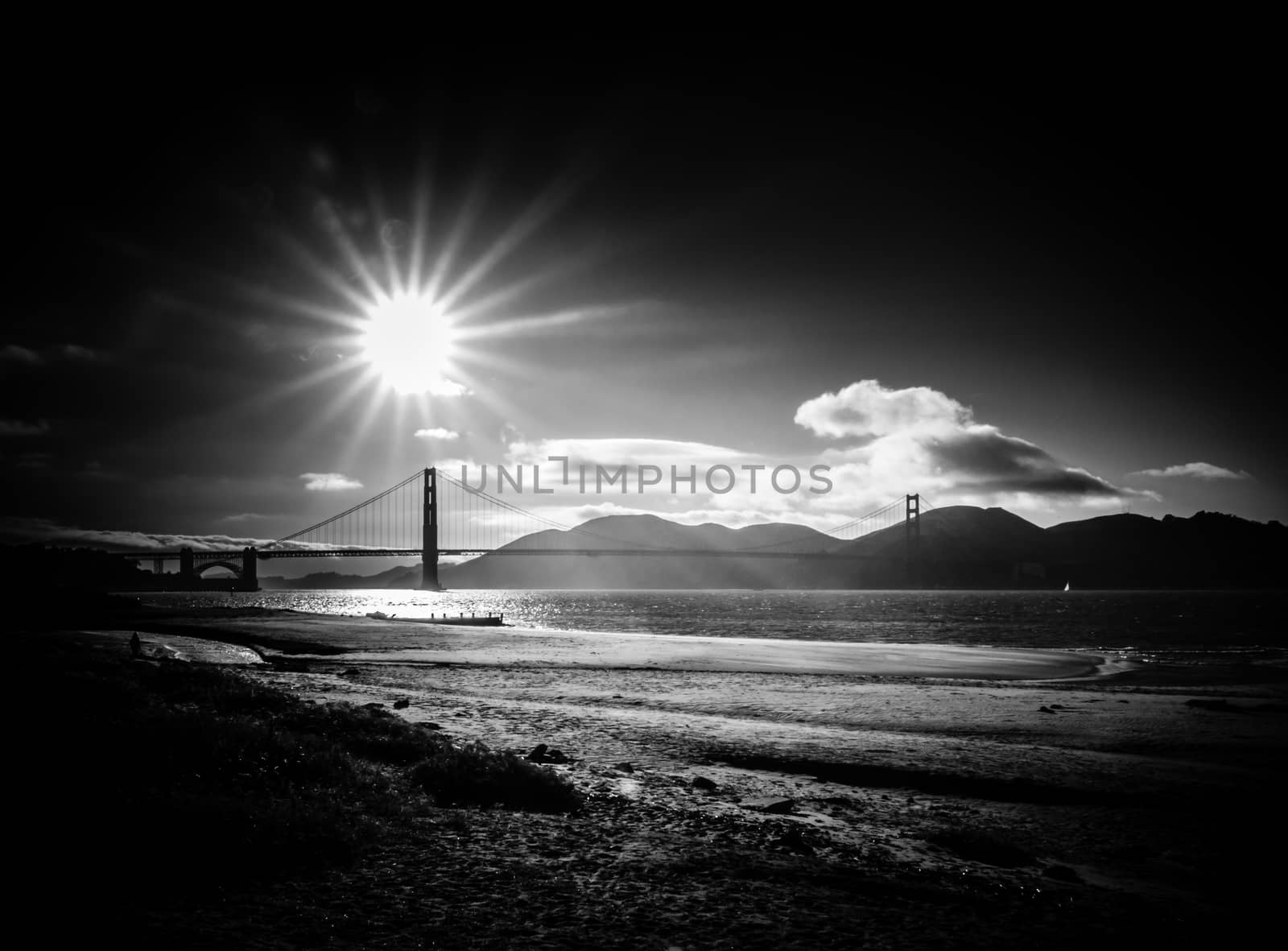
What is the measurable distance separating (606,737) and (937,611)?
353ft

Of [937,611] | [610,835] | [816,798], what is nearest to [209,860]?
[610,835]

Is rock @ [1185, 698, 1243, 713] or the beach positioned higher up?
the beach

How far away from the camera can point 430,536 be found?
150750mm

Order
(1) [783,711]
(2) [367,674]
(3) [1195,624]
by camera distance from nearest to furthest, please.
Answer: (1) [783,711]
(2) [367,674]
(3) [1195,624]

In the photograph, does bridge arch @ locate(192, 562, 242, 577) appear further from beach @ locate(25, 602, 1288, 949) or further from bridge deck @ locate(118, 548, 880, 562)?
beach @ locate(25, 602, 1288, 949)

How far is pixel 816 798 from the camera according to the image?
1142cm

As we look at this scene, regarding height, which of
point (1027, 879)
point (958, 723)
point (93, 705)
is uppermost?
point (93, 705)

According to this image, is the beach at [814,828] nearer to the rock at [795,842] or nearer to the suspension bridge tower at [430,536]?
the rock at [795,842]

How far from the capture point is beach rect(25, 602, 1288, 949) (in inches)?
257

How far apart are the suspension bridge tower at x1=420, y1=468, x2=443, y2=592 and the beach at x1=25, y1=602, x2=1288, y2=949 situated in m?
127

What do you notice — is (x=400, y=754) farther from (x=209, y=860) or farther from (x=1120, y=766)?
(x=1120, y=766)

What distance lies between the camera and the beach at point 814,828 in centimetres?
653

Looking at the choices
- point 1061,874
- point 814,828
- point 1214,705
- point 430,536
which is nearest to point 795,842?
point 814,828

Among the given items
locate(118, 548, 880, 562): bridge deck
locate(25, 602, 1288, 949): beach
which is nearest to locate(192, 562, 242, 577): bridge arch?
locate(118, 548, 880, 562): bridge deck
